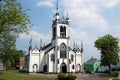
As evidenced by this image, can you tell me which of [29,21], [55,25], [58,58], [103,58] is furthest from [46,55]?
[29,21]

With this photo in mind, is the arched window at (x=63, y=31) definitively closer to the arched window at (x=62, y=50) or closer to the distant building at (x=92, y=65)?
the arched window at (x=62, y=50)

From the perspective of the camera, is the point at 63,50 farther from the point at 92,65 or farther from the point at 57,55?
the point at 92,65

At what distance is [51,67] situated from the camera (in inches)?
2813

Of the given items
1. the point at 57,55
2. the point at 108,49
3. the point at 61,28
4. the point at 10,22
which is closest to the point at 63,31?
the point at 61,28

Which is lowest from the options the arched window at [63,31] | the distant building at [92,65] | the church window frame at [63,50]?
the distant building at [92,65]

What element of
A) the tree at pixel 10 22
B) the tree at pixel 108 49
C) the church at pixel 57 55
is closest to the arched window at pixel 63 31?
the church at pixel 57 55

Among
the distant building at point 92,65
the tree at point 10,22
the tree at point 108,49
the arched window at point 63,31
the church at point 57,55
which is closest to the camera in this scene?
the tree at point 10,22

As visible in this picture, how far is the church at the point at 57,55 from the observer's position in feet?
236

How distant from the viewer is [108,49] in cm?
6738

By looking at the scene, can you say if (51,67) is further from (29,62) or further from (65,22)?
(65,22)

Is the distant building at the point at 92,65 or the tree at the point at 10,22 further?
the distant building at the point at 92,65

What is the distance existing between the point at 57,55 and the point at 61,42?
444cm

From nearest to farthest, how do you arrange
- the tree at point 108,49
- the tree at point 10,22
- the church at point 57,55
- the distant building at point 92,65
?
the tree at point 10,22 < the tree at point 108,49 < the church at point 57,55 < the distant building at point 92,65

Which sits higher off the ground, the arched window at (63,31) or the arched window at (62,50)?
the arched window at (63,31)
